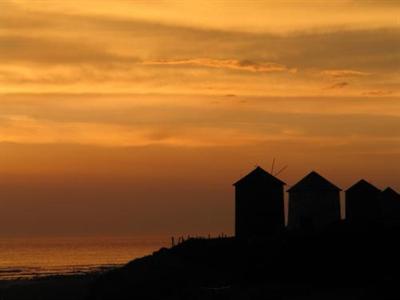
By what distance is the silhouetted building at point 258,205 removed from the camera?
77438mm

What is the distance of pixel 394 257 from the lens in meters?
55.1

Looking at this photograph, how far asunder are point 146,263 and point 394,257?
21.8m

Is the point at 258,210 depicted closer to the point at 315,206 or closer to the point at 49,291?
the point at 315,206

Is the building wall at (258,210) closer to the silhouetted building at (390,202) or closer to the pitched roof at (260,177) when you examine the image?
the pitched roof at (260,177)

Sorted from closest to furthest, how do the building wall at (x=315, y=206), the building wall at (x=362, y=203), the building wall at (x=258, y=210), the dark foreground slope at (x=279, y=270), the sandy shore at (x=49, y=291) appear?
the dark foreground slope at (x=279, y=270)
the sandy shore at (x=49, y=291)
the building wall at (x=258, y=210)
the building wall at (x=315, y=206)
the building wall at (x=362, y=203)

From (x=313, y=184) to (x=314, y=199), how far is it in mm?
1476

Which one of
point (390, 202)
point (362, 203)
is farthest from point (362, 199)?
point (390, 202)

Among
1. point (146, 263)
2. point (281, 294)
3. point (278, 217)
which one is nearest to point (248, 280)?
point (281, 294)

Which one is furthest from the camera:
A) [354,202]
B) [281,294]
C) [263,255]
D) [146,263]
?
[354,202]

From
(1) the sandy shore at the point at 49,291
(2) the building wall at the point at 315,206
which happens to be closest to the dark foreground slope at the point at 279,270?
(1) the sandy shore at the point at 49,291

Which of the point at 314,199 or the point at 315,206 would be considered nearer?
the point at 315,206

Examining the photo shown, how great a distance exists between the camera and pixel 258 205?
77.9 meters

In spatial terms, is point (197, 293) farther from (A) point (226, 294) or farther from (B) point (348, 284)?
(B) point (348, 284)

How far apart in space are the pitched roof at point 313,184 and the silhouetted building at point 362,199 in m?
3.42
